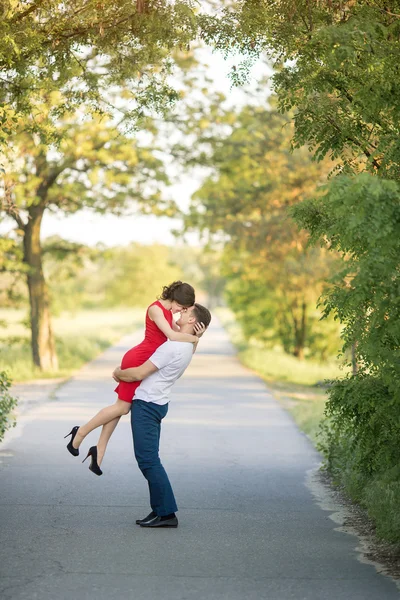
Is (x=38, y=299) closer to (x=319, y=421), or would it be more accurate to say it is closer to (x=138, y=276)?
(x=319, y=421)

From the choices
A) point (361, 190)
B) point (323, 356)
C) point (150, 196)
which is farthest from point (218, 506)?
point (323, 356)

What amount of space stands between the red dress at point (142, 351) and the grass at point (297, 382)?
5.89 metres

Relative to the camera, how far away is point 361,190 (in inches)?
229

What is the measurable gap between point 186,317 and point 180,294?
21cm

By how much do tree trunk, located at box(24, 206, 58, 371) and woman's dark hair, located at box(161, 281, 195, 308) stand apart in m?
17.4

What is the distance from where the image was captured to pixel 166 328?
8125 millimetres

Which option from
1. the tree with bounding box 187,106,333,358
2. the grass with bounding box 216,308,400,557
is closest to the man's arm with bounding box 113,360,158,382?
the grass with bounding box 216,308,400,557

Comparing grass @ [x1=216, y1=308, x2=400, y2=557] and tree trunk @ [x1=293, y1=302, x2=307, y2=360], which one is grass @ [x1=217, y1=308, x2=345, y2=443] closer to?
grass @ [x1=216, y1=308, x2=400, y2=557]

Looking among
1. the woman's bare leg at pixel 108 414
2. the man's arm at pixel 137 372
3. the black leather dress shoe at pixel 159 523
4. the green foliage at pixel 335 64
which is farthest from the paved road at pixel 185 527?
the green foliage at pixel 335 64

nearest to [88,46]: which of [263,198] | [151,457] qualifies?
[151,457]

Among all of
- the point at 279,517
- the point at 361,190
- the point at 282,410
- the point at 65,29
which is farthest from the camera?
the point at 282,410

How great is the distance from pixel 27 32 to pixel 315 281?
55.5ft

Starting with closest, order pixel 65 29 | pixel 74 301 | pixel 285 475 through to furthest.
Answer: pixel 65 29 → pixel 285 475 → pixel 74 301

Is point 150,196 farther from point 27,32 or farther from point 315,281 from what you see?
point 27,32
